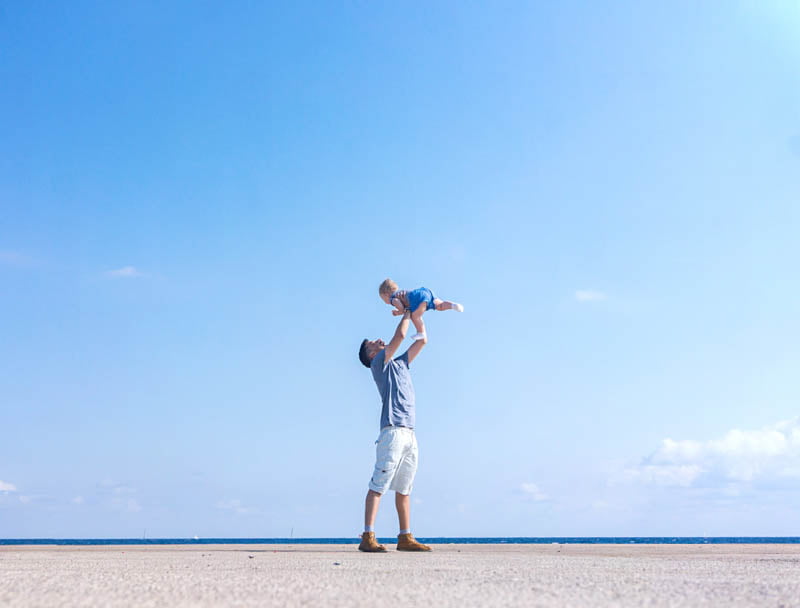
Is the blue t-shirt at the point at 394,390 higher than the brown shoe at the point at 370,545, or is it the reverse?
the blue t-shirt at the point at 394,390

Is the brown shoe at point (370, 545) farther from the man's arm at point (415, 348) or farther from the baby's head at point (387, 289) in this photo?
the baby's head at point (387, 289)

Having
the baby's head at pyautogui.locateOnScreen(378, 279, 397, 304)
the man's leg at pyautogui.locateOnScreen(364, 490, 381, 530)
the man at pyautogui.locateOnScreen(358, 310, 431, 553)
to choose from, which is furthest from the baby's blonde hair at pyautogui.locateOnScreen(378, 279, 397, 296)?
the man's leg at pyautogui.locateOnScreen(364, 490, 381, 530)

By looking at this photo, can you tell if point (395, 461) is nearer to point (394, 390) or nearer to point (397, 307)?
point (394, 390)

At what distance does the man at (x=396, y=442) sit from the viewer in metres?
8.02

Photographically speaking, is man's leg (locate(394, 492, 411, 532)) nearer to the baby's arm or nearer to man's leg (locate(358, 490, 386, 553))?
Answer: man's leg (locate(358, 490, 386, 553))

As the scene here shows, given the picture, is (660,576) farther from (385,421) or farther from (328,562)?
(385,421)

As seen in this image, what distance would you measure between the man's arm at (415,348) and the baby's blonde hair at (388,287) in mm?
671

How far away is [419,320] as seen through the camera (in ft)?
28.6

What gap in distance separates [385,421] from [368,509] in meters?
0.96

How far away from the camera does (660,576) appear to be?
196 inches

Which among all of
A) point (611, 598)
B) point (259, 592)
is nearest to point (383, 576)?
point (259, 592)

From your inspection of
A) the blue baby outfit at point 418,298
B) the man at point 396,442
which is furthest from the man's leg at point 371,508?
the blue baby outfit at point 418,298

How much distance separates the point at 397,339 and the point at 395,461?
1.34m

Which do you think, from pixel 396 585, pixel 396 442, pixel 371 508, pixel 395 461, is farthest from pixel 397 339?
pixel 396 585
